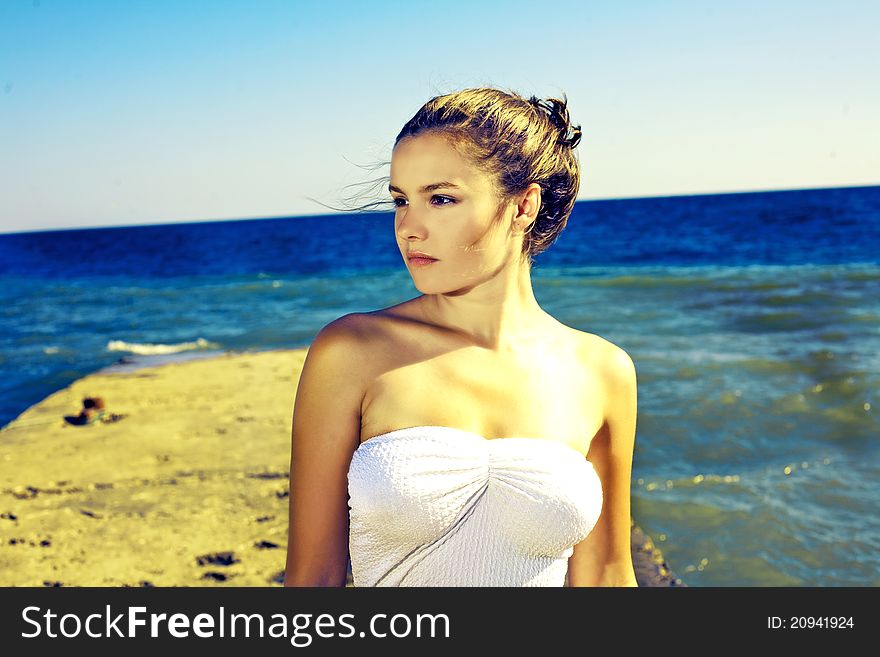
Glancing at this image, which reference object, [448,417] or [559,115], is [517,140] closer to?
[559,115]

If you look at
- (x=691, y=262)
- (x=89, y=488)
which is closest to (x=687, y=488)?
(x=89, y=488)

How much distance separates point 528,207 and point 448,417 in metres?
0.55

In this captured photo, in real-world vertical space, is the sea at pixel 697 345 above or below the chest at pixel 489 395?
above

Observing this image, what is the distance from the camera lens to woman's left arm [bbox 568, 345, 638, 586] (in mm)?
2010

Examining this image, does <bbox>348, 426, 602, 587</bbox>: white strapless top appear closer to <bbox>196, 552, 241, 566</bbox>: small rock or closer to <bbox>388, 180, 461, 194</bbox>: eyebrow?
<bbox>388, 180, 461, 194</bbox>: eyebrow

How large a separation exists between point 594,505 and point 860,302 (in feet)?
57.6

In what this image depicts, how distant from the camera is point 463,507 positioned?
177cm

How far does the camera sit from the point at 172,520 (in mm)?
5539

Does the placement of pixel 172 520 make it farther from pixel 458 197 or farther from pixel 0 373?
pixel 0 373

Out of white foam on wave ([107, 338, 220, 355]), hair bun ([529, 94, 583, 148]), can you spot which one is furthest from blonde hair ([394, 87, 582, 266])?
white foam on wave ([107, 338, 220, 355])

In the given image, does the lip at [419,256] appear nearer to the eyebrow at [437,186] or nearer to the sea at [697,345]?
the eyebrow at [437,186]

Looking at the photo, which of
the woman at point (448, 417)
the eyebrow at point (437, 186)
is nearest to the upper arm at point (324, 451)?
the woman at point (448, 417)

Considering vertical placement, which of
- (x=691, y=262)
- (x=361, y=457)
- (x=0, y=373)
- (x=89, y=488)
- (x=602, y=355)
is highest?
(x=691, y=262)

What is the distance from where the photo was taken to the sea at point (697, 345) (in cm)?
600
